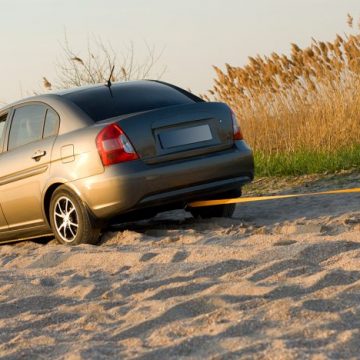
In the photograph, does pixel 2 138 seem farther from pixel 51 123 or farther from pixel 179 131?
pixel 179 131

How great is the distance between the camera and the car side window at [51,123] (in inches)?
361

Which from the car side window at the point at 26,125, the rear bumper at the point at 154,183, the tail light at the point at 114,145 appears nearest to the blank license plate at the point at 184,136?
the rear bumper at the point at 154,183

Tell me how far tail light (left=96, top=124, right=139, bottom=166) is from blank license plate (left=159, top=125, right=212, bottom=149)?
319mm

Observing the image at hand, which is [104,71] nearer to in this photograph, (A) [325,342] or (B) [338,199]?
(B) [338,199]

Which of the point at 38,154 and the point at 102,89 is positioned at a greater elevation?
the point at 102,89

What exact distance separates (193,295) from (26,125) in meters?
4.37

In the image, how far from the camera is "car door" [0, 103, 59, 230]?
923 centimetres

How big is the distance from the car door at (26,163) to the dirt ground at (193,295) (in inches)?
17.9

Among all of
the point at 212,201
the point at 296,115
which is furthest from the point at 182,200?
the point at 296,115

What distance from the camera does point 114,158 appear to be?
28.0 ft

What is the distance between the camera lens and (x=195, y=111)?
8.85 meters

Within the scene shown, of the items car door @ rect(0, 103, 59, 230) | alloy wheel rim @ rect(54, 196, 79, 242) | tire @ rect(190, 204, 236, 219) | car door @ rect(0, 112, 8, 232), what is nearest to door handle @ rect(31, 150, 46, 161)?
car door @ rect(0, 103, 59, 230)

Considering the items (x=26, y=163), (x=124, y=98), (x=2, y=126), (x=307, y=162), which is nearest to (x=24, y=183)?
(x=26, y=163)

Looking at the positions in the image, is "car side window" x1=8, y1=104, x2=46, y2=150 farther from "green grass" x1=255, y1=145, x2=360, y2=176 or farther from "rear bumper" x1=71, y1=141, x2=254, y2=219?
"green grass" x1=255, y1=145, x2=360, y2=176
